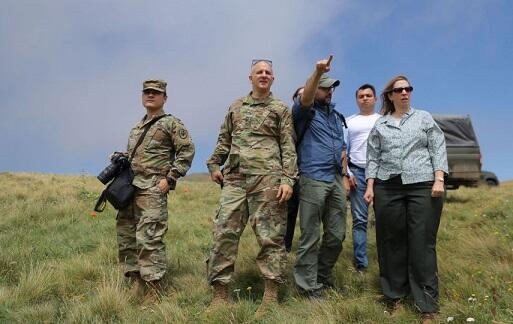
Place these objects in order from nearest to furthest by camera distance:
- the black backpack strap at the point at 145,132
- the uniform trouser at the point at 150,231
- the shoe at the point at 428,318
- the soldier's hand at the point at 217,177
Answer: the shoe at the point at 428,318 < the soldier's hand at the point at 217,177 < the uniform trouser at the point at 150,231 < the black backpack strap at the point at 145,132

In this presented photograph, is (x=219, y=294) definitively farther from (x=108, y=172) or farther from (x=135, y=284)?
(x=108, y=172)

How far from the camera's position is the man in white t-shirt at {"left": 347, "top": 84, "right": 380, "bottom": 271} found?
17.2ft

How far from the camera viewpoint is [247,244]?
20.9ft

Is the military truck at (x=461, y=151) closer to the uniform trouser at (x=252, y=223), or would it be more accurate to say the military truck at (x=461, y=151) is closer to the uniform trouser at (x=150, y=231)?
the uniform trouser at (x=252, y=223)

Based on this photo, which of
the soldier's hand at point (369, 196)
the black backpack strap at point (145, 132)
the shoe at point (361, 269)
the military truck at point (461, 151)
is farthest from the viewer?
the military truck at point (461, 151)

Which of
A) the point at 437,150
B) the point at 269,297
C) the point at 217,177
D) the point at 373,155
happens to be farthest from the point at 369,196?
the point at 217,177

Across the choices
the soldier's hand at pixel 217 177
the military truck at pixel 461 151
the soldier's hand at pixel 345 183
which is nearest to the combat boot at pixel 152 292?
the soldier's hand at pixel 217 177

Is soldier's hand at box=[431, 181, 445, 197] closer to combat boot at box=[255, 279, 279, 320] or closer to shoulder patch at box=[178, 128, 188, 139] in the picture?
combat boot at box=[255, 279, 279, 320]

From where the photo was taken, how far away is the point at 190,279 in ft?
16.1

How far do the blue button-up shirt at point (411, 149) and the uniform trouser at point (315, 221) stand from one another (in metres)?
0.45

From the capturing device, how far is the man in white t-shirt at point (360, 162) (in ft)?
17.2

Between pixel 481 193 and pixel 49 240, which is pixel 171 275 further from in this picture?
pixel 481 193

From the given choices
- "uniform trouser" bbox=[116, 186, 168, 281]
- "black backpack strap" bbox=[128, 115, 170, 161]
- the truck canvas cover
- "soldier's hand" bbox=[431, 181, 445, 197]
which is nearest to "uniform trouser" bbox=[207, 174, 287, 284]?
"uniform trouser" bbox=[116, 186, 168, 281]

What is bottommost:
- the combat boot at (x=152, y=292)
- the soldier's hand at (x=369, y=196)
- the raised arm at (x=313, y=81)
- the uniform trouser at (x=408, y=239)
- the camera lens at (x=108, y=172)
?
the combat boot at (x=152, y=292)
